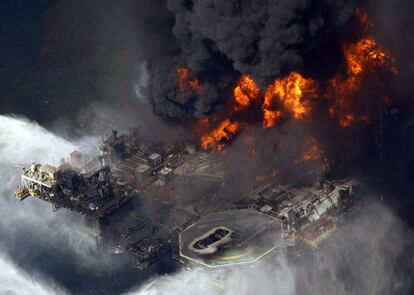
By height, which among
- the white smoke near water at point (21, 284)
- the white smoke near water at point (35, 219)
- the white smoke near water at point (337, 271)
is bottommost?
the white smoke near water at point (337, 271)

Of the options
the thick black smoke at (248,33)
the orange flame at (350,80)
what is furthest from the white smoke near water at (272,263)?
the thick black smoke at (248,33)

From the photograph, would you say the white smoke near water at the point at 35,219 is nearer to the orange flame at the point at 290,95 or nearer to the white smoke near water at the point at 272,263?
the white smoke near water at the point at 272,263

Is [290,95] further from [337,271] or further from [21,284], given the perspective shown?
[21,284]

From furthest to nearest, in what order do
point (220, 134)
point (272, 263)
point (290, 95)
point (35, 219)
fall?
point (35, 219), point (220, 134), point (290, 95), point (272, 263)

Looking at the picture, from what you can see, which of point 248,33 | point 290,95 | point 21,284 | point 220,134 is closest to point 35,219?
point 21,284

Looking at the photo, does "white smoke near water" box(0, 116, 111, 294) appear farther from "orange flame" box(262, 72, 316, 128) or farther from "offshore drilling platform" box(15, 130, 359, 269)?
"orange flame" box(262, 72, 316, 128)

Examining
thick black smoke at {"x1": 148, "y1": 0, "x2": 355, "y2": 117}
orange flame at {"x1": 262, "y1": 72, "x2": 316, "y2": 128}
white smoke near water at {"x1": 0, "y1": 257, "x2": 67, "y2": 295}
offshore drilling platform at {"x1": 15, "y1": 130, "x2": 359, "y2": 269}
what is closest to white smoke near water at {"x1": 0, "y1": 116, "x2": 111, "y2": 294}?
white smoke near water at {"x1": 0, "y1": 257, "x2": 67, "y2": 295}
